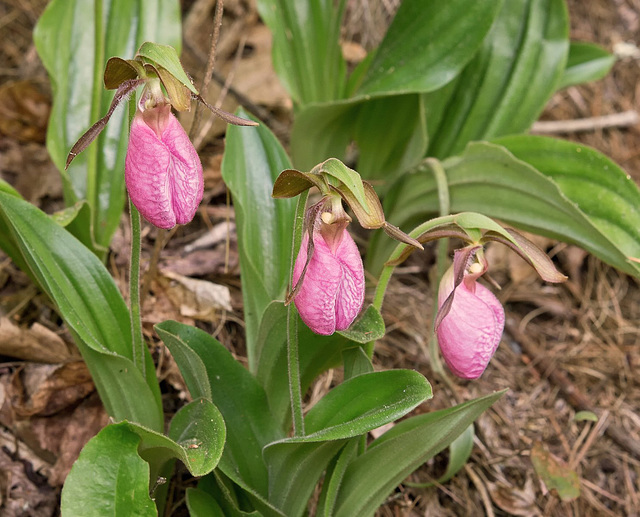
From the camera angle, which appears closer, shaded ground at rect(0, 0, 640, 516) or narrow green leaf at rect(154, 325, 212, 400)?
narrow green leaf at rect(154, 325, 212, 400)

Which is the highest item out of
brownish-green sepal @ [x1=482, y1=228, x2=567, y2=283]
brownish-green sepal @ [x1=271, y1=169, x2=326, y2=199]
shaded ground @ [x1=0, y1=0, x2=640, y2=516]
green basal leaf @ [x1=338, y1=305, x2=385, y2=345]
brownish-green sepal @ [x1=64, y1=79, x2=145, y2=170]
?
brownish-green sepal @ [x1=64, y1=79, x2=145, y2=170]

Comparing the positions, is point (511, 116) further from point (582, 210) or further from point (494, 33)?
point (582, 210)

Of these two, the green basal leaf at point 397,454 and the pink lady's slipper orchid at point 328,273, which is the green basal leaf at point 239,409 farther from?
the pink lady's slipper orchid at point 328,273

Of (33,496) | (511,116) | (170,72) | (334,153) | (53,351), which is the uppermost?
(170,72)

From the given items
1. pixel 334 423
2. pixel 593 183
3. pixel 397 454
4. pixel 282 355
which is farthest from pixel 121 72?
pixel 593 183

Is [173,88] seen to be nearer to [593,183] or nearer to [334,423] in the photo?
[334,423]

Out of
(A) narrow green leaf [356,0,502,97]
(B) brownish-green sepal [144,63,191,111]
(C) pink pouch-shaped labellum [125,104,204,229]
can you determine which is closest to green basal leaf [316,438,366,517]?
(C) pink pouch-shaped labellum [125,104,204,229]

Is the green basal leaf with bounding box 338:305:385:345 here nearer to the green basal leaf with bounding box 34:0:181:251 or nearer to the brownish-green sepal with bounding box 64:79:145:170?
the brownish-green sepal with bounding box 64:79:145:170

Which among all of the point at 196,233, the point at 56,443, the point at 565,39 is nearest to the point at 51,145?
the point at 196,233
